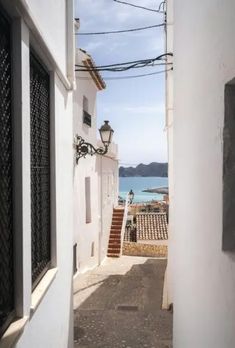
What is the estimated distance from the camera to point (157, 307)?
30.2ft

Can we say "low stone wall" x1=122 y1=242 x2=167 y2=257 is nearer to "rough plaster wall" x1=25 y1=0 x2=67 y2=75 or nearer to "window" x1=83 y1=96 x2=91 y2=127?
"window" x1=83 y1=96 x2=91 y2=127

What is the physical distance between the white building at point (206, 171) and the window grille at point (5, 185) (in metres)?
1.49

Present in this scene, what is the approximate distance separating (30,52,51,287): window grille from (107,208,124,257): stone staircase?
1432 cm

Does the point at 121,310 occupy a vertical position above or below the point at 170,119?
below

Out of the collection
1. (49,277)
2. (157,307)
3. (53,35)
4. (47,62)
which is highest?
(53,35)

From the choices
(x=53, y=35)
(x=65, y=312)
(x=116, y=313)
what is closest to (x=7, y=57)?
(x=53, y=35)

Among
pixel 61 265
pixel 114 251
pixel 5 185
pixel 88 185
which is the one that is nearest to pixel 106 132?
pixel 88 185

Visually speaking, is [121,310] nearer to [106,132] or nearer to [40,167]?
[106,132]

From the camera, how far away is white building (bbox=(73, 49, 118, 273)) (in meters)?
11.6

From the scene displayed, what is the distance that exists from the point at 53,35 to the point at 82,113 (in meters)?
8.04

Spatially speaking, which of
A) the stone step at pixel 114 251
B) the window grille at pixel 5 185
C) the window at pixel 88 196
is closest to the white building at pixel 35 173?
the window grille at pixel 5 185

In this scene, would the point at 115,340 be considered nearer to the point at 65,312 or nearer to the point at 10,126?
the point at 65,312

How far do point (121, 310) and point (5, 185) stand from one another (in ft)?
22.6

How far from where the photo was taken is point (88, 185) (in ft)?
46.4
